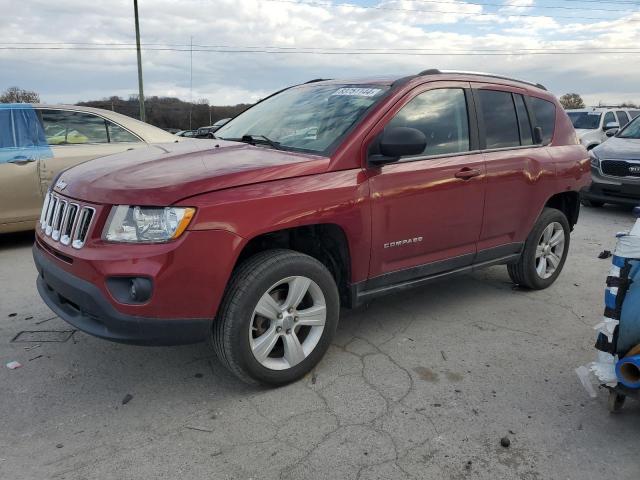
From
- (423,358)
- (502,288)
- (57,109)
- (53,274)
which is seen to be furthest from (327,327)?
(57,109)

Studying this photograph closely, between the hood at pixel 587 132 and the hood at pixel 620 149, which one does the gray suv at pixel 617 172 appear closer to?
the hood at pixel 620 149

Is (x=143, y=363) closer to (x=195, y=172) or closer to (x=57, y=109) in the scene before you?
(x=195, y=172)

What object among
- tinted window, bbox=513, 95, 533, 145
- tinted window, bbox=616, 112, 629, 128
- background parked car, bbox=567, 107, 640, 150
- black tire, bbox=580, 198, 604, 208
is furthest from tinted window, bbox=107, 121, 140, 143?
tinted window, bbox=616, 112, 629, 128

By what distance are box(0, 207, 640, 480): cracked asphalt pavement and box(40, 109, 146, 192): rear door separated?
232cm

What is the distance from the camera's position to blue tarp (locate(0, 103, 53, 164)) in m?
5.88

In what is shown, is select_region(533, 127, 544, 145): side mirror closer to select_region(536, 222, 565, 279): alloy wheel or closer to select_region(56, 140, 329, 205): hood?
select_region(536, 222, 565, 279): alloy wheel

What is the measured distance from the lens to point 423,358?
3520mm

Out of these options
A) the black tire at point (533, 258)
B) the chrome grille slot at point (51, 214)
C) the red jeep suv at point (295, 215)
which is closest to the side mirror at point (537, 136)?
the red jeep suv at point (295, 215)

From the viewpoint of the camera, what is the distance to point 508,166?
4.12 metres

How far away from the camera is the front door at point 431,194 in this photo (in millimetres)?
3373

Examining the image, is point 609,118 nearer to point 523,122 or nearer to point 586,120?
point 586,120

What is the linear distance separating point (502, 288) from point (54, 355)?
3752 millimetres

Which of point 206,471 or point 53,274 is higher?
point 53,274

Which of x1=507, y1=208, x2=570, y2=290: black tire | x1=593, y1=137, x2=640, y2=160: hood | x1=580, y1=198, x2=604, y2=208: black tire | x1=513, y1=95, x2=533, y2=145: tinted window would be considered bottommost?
x1=580, y1=198, x2=604, y2=208: black tire
